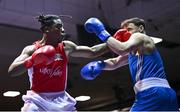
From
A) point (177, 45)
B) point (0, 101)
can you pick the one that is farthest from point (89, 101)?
point (177, 45)

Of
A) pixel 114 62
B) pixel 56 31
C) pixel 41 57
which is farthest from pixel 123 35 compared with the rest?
pixel 41 57

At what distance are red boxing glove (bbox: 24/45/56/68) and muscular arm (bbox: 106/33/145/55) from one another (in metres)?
0.41

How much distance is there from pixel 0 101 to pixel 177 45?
169 inches

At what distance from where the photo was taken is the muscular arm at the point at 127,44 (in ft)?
8.27

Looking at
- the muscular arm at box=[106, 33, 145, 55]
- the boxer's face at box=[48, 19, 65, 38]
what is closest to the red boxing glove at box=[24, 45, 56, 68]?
the boxer's face at box=[48, 19, 65, 38]

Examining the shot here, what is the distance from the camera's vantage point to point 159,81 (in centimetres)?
256

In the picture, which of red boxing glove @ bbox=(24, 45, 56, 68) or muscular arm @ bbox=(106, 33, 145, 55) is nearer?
red boxing glove @ bbox=(24, 45, 56, 68)

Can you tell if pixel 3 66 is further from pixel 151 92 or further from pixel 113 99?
pixel 113 99

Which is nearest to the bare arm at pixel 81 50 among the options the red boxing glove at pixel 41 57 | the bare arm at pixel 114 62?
the bare arm at pixel 114 62

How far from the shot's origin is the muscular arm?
2.52 meters

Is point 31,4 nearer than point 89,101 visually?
Yes

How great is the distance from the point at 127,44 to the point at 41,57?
0.58 metres

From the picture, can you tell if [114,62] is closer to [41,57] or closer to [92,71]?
[92,71]

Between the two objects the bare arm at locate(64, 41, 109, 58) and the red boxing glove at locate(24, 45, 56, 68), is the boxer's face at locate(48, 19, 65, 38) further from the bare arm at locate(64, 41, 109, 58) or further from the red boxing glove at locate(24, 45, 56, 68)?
the red boxing glove at locate(24, 45, 56, 68)
